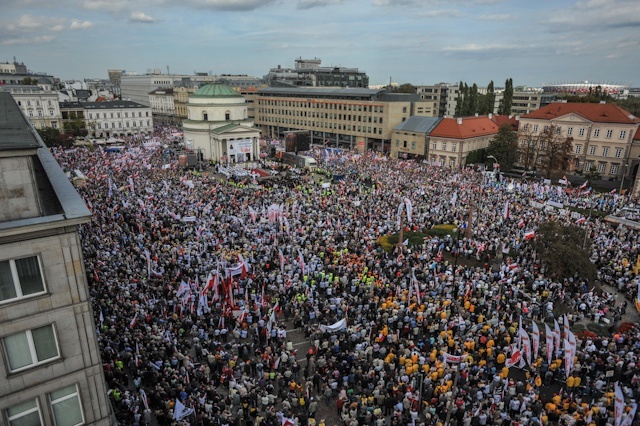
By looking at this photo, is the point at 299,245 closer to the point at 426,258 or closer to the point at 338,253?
the point at 338,253

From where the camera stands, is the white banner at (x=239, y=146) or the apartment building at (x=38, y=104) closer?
the white banner at (x=239, y=146)

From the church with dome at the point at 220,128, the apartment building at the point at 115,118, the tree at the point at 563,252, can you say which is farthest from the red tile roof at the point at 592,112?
the apartment building at the point at 115,118

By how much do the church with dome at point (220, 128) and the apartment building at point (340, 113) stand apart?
302 inches

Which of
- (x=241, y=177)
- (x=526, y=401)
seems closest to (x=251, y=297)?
(x=526, y=401)

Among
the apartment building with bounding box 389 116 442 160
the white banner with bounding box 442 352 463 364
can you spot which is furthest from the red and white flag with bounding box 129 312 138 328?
the apartment building with bounding box 389 116 442 160

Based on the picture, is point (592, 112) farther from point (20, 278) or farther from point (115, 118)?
point (115, 118)

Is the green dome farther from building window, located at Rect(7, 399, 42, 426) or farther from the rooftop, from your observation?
building window, located at Rect(7, 399, 42, 426)

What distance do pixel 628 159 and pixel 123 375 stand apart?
6528 cm

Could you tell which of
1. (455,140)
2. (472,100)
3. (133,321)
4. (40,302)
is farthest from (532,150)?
(40,302)

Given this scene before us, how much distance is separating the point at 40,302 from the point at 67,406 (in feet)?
9.12

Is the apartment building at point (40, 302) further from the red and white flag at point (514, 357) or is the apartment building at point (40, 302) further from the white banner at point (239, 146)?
the white banner at point (239, 146)

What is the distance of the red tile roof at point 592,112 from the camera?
190 feet

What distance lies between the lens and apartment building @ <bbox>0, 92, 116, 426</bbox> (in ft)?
29.3

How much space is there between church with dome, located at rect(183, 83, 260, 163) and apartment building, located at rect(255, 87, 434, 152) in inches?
302
